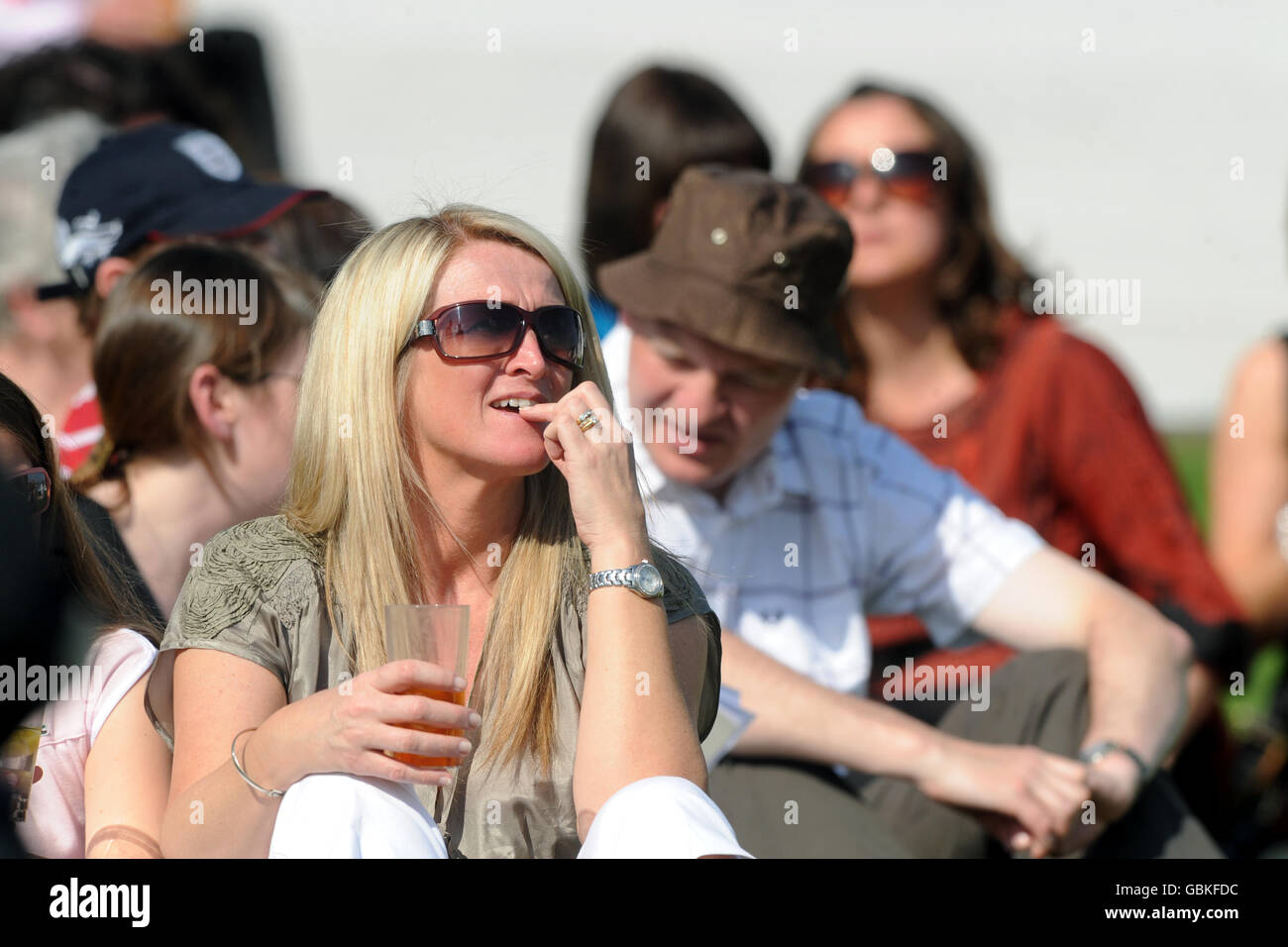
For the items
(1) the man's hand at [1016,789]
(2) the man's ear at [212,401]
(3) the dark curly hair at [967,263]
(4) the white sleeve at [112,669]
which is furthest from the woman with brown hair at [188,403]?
(3) the dark curly hair at [967,263]

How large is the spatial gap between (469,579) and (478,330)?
15.6 inches

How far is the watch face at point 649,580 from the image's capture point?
2.08 meters

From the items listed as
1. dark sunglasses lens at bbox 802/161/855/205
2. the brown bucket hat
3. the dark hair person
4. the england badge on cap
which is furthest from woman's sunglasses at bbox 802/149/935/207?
the england badge on cap

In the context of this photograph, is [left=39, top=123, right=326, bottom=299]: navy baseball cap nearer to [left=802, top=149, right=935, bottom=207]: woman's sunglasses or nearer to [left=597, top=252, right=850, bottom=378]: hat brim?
[left=597, top=252, right=850, bottom=378]: hat brim

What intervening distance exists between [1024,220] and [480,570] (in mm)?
6968

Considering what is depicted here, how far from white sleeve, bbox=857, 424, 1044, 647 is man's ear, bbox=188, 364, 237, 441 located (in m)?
1.33

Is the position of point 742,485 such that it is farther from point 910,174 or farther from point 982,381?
point 910,174

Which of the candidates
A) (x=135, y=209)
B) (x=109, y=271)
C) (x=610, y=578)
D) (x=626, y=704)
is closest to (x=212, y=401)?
(x=109, y=271)

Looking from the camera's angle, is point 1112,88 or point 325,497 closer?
point 325,497

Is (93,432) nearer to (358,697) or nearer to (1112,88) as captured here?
(358,697)

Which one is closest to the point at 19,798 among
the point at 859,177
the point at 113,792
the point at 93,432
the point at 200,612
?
the point at 113,792

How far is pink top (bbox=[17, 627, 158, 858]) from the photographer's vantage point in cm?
218

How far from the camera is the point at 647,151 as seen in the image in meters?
3.80

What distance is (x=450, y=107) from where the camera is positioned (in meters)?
7.76
